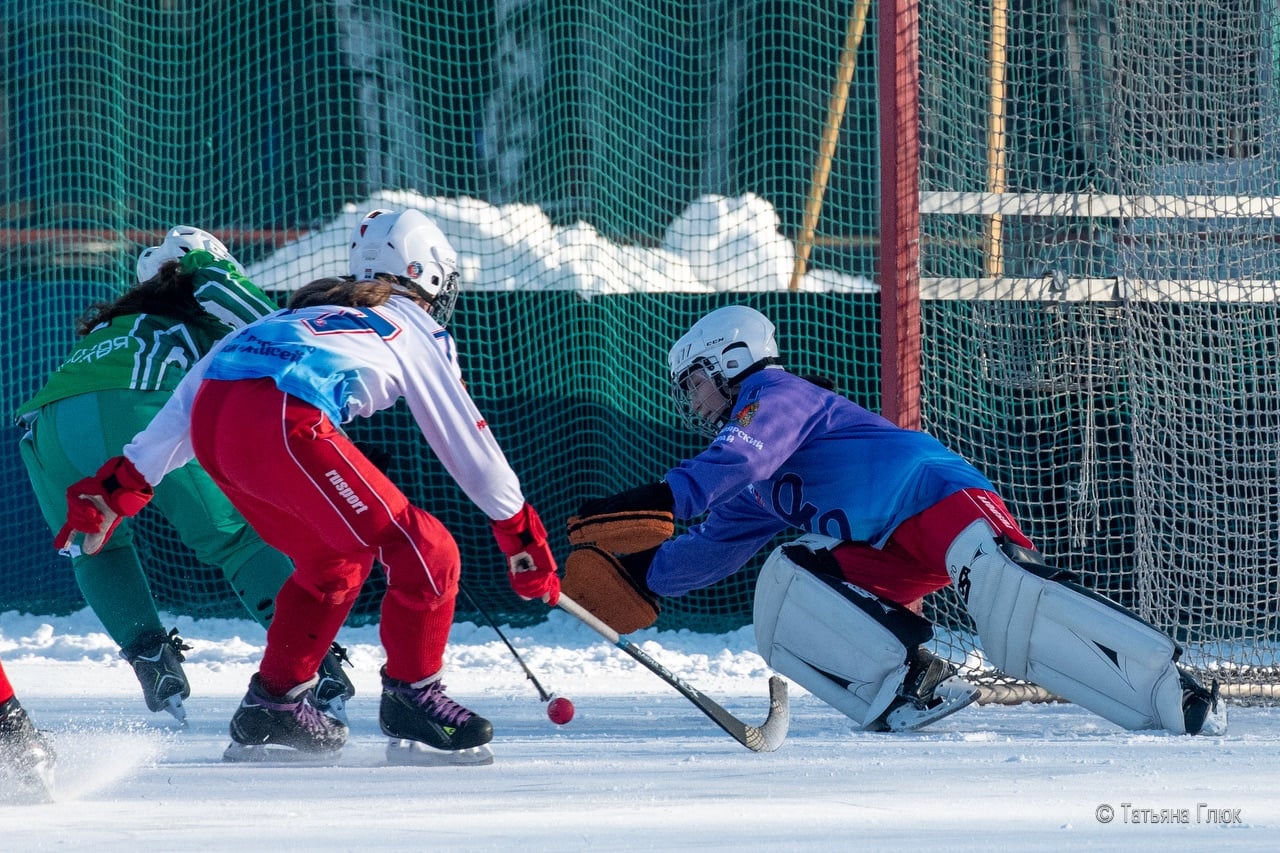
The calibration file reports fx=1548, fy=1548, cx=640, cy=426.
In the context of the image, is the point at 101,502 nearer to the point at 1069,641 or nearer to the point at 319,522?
the point at 319,522

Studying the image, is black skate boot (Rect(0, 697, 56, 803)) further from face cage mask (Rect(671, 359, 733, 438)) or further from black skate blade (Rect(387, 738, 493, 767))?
face cage mask (Rect(671, 359, 733, 438))

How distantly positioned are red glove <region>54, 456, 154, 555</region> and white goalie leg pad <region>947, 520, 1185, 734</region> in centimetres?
185

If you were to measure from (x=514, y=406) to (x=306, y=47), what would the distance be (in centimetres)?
223

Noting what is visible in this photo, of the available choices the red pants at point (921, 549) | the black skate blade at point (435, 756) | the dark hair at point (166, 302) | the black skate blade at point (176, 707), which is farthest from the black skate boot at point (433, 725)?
the dark hair at point (166, 302)

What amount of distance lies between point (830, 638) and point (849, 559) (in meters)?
0.31

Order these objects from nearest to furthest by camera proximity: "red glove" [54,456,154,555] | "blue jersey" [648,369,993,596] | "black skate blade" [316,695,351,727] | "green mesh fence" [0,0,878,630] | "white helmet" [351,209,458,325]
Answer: "red glove" [54,456,154,555]
"white helmet" [351,209,458,325]
"blue jersey" [648,369,993,596]
"black skate blade" [316,695,351,727]
"green mesh fence" [0,0,878,630]

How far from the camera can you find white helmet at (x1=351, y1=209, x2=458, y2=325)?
10.9ft

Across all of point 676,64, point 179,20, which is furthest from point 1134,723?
point 179,20

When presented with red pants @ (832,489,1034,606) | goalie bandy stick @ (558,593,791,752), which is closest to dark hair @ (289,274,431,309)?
goalie bandy stick @ (558,593,791,752)

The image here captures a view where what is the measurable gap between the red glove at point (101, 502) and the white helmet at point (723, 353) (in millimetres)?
1372

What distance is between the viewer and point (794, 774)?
299 centimetres

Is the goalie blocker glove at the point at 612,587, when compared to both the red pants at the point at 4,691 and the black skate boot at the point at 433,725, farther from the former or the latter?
the red pants at the point at 4,691

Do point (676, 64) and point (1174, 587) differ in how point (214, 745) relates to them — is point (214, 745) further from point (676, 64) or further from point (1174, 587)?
point (676, 64)

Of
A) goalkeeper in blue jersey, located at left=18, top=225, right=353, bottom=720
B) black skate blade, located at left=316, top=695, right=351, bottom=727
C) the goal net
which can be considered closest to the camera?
black skate blade, located at left=316, top=695, right=351, bottom=727
